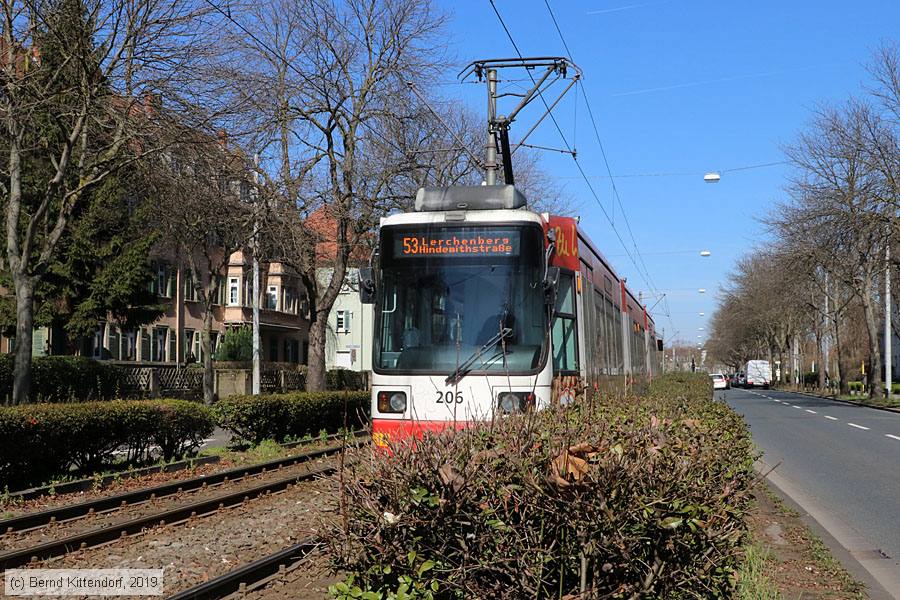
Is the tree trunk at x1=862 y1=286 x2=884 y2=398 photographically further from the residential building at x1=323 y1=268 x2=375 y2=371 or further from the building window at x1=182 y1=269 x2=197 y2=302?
the residential building at x1=323 y1=268 x2=375 y2=371

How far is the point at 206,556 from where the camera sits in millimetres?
9102

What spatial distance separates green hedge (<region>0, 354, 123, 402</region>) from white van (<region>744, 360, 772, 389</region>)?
73.6 meters

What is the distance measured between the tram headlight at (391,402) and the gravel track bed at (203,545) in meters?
1.34

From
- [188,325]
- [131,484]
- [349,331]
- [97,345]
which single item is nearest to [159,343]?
[188,325]

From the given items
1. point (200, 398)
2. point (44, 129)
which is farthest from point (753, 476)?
point (200, 398)

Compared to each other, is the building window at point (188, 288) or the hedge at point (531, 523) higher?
the building window at point (188, 288)

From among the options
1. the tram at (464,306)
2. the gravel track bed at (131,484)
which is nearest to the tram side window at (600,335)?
the tram at (464,306)

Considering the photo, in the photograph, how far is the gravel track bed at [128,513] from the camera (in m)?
10.1

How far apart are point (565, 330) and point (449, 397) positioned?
1833mm

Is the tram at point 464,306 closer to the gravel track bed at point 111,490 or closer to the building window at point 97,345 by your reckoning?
the gravel track bed at point 111,490

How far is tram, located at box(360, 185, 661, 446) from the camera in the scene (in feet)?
35.6

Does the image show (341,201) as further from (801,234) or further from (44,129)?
(801,234)

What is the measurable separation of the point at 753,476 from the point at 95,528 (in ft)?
23.6

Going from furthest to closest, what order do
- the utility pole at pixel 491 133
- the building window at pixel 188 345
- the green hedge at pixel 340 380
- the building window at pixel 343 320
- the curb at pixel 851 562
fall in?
the building window at pixel 343 320 < the building window at pixel 188 345 < the green hedge at pixel 340 380 < the utility pole at pixel 491 133 < the curb at pixel 851 562
